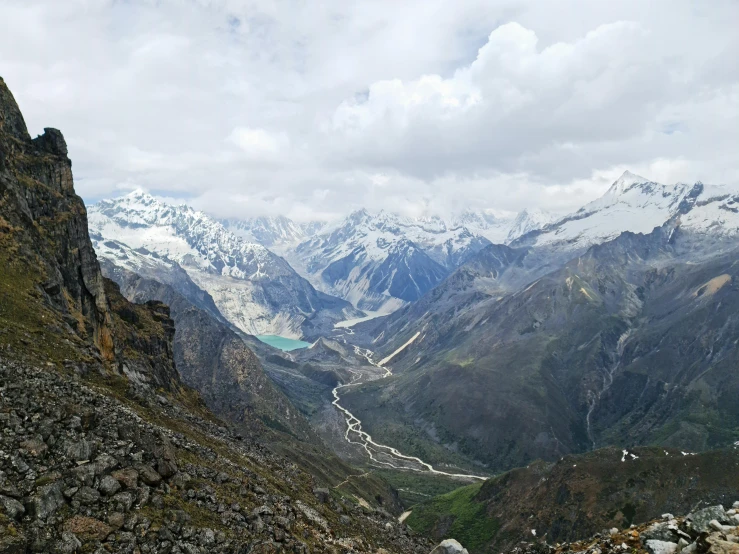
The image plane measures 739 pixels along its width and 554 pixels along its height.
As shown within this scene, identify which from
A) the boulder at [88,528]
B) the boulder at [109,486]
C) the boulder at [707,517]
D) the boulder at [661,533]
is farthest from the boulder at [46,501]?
the boulder at [707,517]

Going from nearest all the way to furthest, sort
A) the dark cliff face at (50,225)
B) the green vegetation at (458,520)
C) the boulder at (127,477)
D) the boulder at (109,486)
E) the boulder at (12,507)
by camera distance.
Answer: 1. the boulder at (12,507)
2. the boulder at (109,486)
3. the boulder at (127,477)
4. the dark cliff face at (50,225)
5. the green vegetation at (458,520)

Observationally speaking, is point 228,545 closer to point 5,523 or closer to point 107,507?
point 107,507

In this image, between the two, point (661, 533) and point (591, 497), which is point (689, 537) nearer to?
point (661, 533)

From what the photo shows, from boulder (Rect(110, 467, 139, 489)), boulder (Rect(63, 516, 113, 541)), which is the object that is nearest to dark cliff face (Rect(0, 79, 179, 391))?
boulder (Rect(110, 467, 139, 489))

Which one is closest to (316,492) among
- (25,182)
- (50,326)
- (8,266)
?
(50,326)

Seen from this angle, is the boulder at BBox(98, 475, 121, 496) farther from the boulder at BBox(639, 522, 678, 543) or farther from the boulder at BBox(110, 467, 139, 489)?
the boulder at BBox(639, 522, 678, 543)

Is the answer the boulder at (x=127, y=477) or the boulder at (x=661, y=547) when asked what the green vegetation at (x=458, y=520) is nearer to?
the boulder at (x=661, y=547)

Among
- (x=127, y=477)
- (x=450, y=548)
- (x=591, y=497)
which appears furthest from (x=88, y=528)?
(x=591, y=497)
